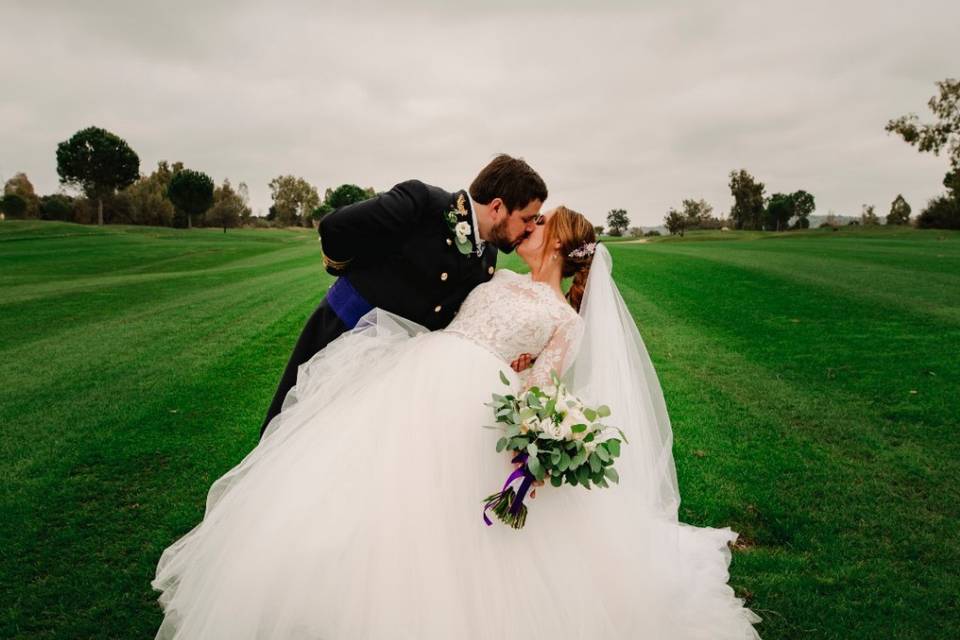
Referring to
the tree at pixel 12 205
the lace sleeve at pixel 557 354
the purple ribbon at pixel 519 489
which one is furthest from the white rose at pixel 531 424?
the tree at pixel 12 205

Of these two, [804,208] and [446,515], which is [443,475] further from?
[804,208]

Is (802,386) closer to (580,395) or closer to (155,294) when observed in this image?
(580,395)

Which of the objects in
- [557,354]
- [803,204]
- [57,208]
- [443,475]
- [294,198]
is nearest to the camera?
[443,475]

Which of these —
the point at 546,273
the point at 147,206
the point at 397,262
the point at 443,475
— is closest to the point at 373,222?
the point at 397,262

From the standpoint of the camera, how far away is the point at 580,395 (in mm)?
3844

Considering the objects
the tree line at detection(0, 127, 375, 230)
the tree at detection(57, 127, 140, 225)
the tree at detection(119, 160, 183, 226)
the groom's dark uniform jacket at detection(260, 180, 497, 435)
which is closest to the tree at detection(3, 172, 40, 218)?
the tree line at detection(0, 127, 375, 230)

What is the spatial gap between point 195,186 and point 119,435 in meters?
65.0

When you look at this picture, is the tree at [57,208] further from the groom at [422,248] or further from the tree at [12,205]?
the groom at [422,248]

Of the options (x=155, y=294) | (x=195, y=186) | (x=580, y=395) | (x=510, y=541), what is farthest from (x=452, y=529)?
(x=195, y=186)

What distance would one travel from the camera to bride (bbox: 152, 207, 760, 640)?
2750mm

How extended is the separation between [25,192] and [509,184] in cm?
8810

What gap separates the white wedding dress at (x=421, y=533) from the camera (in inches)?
108

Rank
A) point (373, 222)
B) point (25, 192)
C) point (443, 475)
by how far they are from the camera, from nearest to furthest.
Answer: point (443, 475) → point (373, 222) → point (25, 192)

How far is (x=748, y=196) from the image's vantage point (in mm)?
79688
